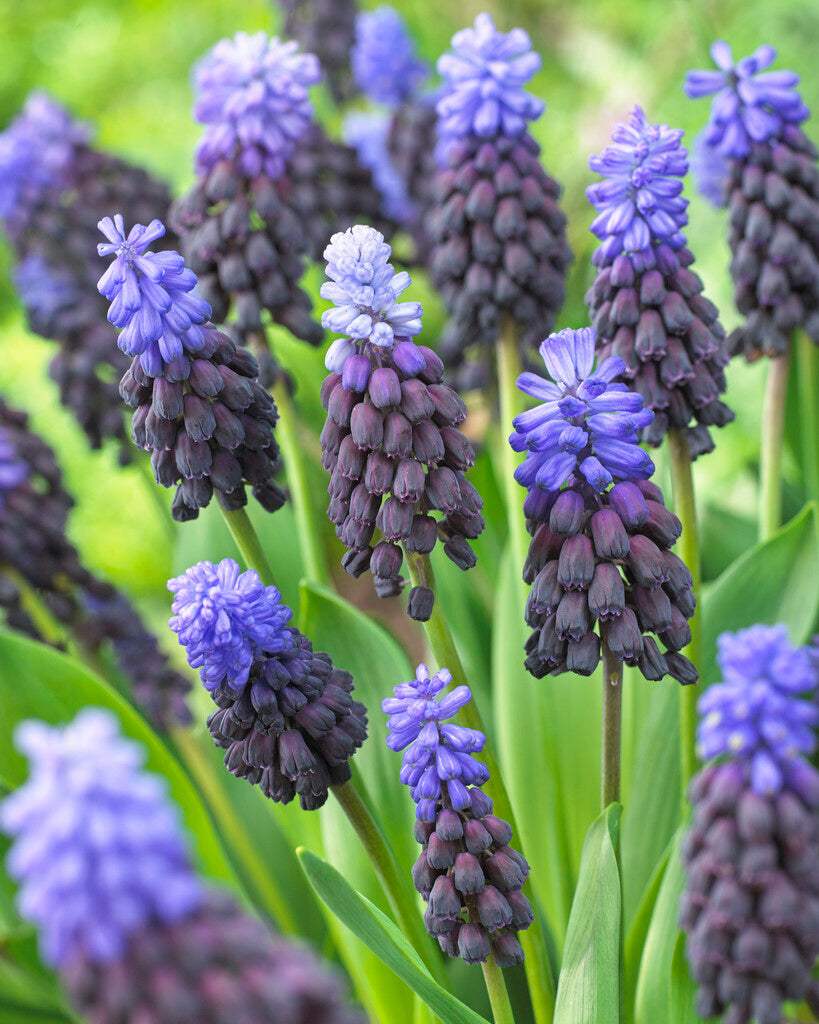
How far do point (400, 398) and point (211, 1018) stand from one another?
36.5 inches

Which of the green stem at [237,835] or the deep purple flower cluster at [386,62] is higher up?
the deep purple flower cluster at [386,62]

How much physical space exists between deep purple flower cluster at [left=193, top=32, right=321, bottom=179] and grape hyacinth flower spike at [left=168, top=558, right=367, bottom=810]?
1.42 metres

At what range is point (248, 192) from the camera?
2730 millimetres

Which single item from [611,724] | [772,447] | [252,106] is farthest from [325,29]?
[611,724]

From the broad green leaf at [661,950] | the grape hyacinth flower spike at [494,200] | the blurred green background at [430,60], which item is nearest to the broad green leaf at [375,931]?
the broad green leaf at [661,950]

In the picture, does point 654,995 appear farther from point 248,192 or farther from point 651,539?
point 248,192

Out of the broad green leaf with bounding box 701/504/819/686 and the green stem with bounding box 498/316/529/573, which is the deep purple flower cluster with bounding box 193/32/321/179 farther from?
the broad green leaf with bounding box 701/504/819/686

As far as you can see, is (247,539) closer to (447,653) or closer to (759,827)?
(447,653)

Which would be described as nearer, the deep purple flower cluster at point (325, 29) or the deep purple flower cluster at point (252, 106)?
the deep purple flower cluster at point (252, 106)

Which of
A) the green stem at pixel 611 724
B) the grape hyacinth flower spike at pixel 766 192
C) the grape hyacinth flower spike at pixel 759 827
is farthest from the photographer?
the grape hyacinth flower spike at pixel 766 192

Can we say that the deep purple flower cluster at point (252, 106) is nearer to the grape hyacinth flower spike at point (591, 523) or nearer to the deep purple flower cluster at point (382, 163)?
the grape hyacinth flower spike at point (591, 523)

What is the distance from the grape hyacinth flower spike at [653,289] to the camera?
1.95 meters

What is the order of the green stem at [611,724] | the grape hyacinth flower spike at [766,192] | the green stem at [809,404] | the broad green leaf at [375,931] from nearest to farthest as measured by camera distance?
the broad green leaf at [375,931]
the green stem at [611,724]
the grape hyacinth flower spike at [766,192]
the green stem at [809,404]

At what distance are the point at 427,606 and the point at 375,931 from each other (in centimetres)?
55
